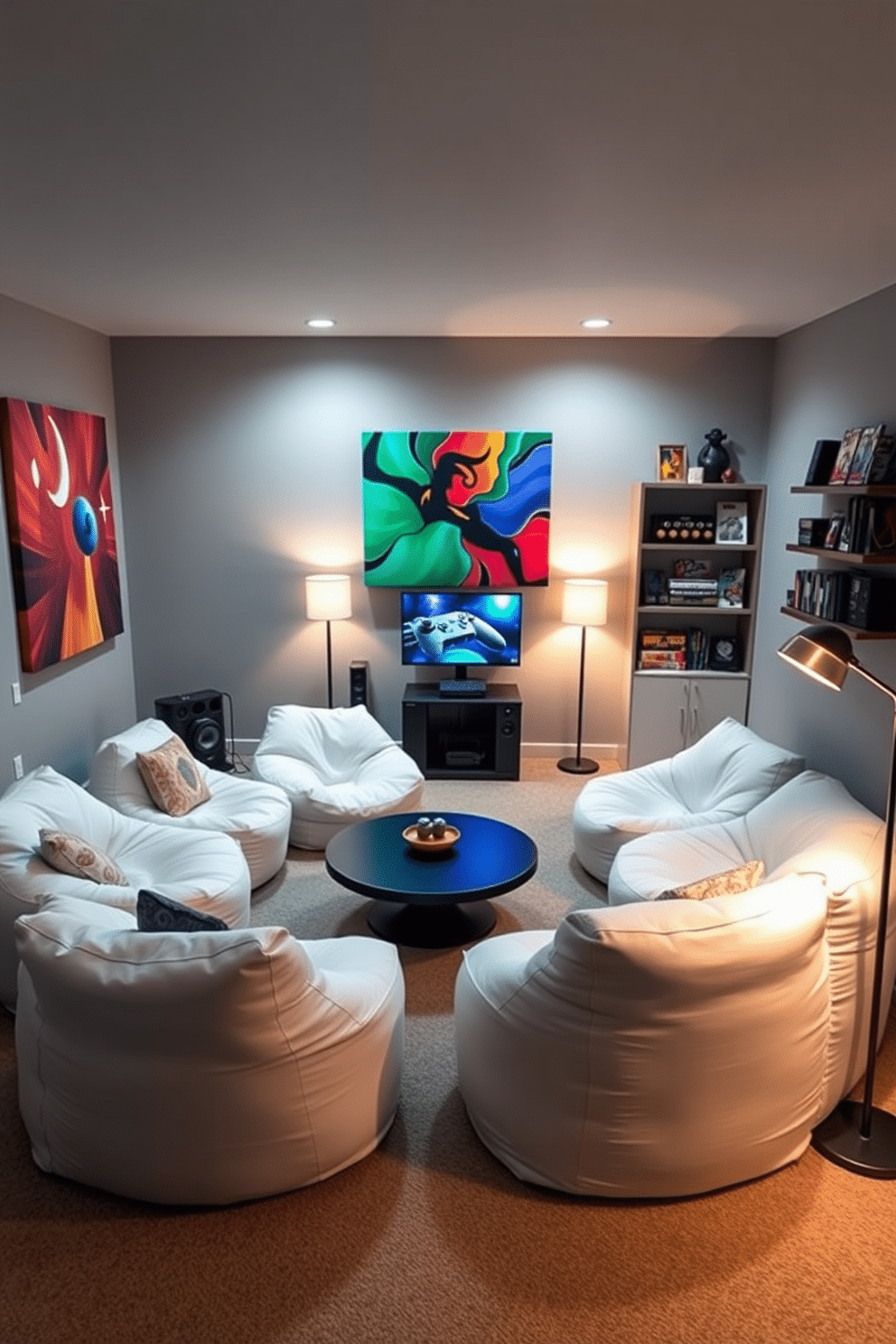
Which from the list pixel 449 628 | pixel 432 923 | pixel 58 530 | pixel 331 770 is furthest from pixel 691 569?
pixel 58 530

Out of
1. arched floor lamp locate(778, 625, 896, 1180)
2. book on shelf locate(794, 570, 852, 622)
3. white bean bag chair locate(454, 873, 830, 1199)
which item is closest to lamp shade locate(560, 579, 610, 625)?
book on shelf locate(794, 570, 852, 622)

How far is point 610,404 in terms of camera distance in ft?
18.1

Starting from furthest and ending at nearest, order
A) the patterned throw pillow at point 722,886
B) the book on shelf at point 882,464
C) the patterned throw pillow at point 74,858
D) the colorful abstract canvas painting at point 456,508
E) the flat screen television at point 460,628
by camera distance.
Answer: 1. the flat screen television at point 460,628
2. the colorful abstract canvas painting at point 456,508
3. the book on shelf at point 882,464
4. the patterned throw pillow at point 74,858
5. the patterned throw pillow at point 722,886

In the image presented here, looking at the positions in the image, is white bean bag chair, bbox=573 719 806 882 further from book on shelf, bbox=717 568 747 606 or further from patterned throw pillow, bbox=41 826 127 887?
patterned throw pillow, bbox=41 826 127 887

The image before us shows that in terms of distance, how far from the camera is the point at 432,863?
11.8 ft

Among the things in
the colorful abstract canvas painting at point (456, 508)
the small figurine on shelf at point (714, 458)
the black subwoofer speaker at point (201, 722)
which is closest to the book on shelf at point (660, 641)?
the colorful abstract canvas painting at point (456, 508)

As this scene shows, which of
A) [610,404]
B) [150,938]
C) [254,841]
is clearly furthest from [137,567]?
[150,938]

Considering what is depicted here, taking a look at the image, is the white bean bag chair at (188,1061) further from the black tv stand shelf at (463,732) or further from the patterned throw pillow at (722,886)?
the black tv stand shelf at (463,732)

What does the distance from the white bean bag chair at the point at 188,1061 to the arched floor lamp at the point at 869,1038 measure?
1.39 meters

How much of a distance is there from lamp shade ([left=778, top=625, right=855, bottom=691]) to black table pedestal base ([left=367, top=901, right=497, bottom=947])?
1.84m

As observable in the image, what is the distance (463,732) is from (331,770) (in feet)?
3.49

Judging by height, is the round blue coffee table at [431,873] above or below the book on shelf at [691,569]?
below

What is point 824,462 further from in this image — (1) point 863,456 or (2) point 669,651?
(2) point 669,651

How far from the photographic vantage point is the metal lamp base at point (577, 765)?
5.75 meters
